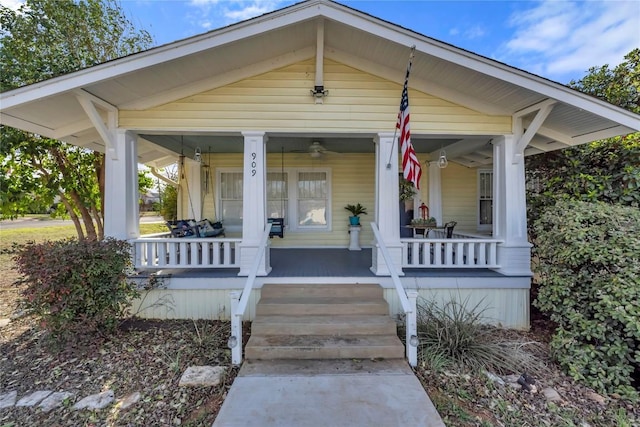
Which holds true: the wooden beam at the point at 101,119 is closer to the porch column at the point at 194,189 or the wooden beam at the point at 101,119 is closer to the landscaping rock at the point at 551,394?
the porch column at the point at 194,189

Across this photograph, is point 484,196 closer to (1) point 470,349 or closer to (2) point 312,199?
(2) point 312,199

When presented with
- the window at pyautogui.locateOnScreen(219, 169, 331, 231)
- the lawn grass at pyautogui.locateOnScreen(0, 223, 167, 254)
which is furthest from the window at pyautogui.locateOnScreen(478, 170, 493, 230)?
the lawn grass at pyautogui.locateOnScreen(0, 223, 167, 254)

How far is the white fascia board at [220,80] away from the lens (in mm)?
4363

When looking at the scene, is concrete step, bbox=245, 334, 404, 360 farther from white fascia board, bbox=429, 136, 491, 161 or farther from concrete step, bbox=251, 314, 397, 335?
white fascia board, bbox=429, 136, 491, 161

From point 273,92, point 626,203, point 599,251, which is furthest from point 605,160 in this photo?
point 273,92

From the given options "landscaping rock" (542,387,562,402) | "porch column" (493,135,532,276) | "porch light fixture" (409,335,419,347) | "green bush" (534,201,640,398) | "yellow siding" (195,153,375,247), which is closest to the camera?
"landscaping rock" (542,387,562,402)

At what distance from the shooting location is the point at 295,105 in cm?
451

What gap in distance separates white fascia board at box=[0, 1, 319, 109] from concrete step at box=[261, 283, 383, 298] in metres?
3.39

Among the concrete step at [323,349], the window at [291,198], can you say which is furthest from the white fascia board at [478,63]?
the window at [291,198]

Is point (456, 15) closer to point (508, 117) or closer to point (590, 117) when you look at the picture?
point (508, 117)

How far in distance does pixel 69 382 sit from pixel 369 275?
3804 millimetres

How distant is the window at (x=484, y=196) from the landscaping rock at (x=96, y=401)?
27.1ft

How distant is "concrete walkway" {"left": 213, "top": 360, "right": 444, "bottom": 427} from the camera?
2.29m

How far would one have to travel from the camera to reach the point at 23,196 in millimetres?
6266
